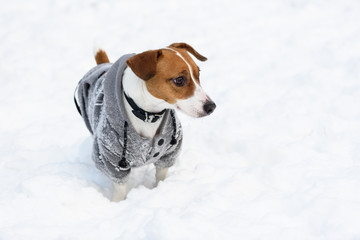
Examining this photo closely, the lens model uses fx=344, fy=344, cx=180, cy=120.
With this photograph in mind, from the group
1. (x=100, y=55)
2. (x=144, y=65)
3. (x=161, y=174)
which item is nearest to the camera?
(x=144, y=65)

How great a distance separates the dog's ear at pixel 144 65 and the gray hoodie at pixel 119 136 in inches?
8.2

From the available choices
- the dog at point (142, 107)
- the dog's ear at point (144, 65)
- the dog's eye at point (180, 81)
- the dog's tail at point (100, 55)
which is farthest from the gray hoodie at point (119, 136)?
the dog's tail at point (100, 55)

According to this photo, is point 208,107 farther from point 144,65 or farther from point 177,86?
point 144,65

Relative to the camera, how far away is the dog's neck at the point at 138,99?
2230 mm

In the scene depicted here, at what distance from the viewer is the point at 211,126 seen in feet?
11.7

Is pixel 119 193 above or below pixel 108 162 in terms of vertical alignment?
below

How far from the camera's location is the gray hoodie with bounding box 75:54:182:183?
2301 mm

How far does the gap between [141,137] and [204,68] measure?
8.55 feet

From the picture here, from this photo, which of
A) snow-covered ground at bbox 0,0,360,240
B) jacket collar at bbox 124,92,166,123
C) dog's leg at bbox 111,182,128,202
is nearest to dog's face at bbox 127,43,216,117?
jacket collar at bbox 124,92,166,123

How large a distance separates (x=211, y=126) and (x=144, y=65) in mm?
1627

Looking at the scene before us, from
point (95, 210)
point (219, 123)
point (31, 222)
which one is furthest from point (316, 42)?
point (31, 222)

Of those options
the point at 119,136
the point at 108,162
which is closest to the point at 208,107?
the point at 119,136

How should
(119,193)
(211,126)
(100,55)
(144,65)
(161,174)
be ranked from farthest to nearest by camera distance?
(211,126) → (100,55) → (161,174) → (119,193) → (144,65)

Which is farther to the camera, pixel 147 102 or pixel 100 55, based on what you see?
pixel 100 55
